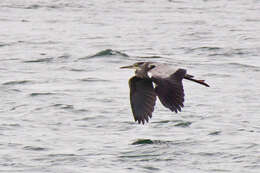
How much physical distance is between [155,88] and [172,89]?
1.23 ft

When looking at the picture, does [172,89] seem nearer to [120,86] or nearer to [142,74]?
[142,74]

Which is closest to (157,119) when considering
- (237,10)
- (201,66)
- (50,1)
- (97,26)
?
(201,66)

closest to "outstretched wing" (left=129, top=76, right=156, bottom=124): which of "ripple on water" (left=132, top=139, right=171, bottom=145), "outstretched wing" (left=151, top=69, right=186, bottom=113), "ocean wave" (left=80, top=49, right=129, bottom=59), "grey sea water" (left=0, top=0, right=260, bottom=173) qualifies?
"outstretched wing" (left=151, top=69, right=186, bottom=113)

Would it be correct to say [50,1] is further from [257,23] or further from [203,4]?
[257,23]

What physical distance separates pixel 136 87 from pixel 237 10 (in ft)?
39.3

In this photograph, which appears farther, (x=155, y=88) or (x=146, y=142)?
(x=146, y=142)

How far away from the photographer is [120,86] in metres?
13.6

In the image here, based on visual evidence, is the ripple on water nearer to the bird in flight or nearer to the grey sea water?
the grey sea water

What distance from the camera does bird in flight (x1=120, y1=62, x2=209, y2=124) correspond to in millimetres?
8156

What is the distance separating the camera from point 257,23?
19156 millimetres

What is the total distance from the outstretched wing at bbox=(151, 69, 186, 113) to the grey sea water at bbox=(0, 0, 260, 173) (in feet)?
3.43

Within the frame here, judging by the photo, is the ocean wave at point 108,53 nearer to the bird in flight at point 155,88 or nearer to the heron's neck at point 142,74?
the bird in flight at point 155,88

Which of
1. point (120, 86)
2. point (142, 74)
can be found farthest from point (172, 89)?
point (120, 86)

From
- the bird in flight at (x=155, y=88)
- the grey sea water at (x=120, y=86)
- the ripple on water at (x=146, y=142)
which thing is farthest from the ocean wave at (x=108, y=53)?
the bird in flight at (x=155, y=88)
